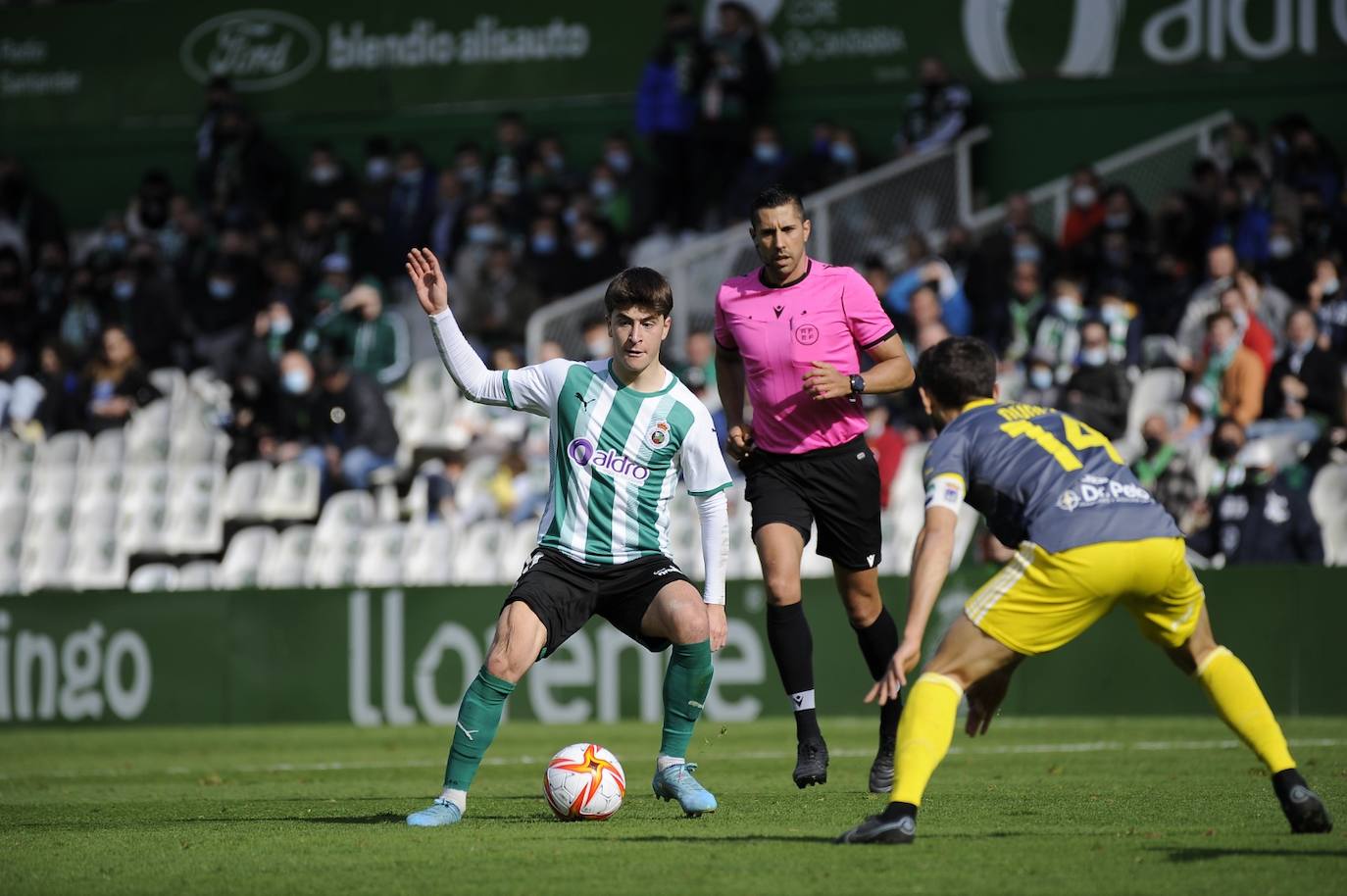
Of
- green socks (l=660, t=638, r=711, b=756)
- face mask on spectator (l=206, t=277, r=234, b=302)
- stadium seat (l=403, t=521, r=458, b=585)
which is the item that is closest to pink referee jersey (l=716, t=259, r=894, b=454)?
green socks (l=660, t=638, r=711, b=756)

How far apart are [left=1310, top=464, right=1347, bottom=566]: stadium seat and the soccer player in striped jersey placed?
883 centimetres

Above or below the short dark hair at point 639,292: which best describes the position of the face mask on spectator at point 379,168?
above

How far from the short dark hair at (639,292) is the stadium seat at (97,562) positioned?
13483 mm

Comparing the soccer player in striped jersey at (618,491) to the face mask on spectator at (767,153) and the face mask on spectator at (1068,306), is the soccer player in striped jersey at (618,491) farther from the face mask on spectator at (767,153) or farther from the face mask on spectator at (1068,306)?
the face mask on spectator at (767,153)

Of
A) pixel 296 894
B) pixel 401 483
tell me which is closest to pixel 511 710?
pixel 401 483

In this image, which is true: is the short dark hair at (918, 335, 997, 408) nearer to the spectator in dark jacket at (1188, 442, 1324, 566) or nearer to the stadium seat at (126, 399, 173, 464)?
the spectator in dark jacket at (1188, 442, 1324, 566)

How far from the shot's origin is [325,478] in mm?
20094

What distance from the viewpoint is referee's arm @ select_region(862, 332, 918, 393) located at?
8852 mm

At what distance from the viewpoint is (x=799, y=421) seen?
29.8 feet

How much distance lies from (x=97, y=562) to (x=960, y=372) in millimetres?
15185

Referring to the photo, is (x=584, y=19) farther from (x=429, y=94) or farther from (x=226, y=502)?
(x=226, y=502)

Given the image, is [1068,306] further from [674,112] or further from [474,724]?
[474,724]

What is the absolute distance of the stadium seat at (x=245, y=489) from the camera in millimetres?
20250

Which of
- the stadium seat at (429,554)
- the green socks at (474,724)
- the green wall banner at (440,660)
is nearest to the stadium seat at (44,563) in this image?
the green wall banner at (440,660)
